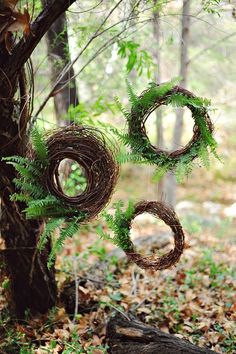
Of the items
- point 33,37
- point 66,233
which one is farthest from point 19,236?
point 33,37

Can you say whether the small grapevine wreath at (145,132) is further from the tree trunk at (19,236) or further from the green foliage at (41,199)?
the tree trunk at (19,236)

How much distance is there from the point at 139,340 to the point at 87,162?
1.58 metres

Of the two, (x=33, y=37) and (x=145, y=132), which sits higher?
(x=33, y=37)

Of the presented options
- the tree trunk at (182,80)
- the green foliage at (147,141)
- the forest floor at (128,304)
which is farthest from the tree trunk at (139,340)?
the tree trunk at (182,80)

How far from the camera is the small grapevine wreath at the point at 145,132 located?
2.93 metres

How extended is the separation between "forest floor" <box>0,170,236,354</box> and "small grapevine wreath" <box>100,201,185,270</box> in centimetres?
29

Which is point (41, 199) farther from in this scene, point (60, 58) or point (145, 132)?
point (60, 58)

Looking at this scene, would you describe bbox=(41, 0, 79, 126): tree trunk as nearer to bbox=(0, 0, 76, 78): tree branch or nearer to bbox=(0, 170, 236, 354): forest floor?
bbox=(0, 0, 76, 78): tree branch

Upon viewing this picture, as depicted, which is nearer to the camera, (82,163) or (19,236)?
(82,163)

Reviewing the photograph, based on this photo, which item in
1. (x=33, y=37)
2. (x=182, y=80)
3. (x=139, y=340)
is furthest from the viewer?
(x=182, y=80)

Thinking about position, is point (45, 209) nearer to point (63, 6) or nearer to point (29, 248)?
point (29, 248)

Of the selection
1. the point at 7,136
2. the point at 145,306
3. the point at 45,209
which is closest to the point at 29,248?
the point at 45,209

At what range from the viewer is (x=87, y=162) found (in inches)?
127

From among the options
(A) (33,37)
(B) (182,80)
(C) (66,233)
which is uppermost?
(B) (182,80)
